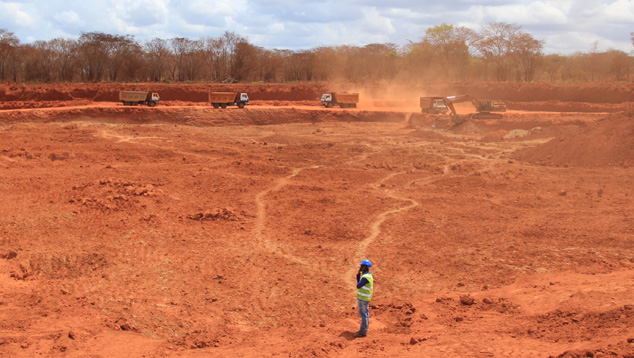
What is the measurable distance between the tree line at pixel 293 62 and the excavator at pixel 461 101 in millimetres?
24627

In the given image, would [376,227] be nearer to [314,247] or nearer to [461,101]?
[314,247]

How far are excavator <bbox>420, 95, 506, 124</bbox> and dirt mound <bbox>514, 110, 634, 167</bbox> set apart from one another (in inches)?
391

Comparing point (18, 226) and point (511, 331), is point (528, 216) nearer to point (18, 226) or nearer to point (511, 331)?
point (511, 331)

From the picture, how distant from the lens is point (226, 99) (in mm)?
40281

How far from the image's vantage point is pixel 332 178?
19125 mm

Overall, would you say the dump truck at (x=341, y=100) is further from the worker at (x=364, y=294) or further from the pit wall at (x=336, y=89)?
the worker at (x=364, y=294)

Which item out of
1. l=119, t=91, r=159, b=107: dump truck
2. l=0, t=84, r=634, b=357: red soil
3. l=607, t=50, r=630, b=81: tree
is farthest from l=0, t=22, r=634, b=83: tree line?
l=0, t=84, r=634, b=357: red soil

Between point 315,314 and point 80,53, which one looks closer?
point 315,314

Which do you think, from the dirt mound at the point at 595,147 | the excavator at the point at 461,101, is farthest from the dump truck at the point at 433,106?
the dirt mound at the point at 595,147

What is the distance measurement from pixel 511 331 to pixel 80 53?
59.8m

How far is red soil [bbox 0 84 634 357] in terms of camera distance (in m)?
7.23

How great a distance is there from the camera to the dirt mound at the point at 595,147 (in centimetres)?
2045

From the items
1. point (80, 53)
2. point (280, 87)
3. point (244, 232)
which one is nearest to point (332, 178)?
point (244, 232)

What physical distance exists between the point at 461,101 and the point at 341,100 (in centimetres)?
1345
